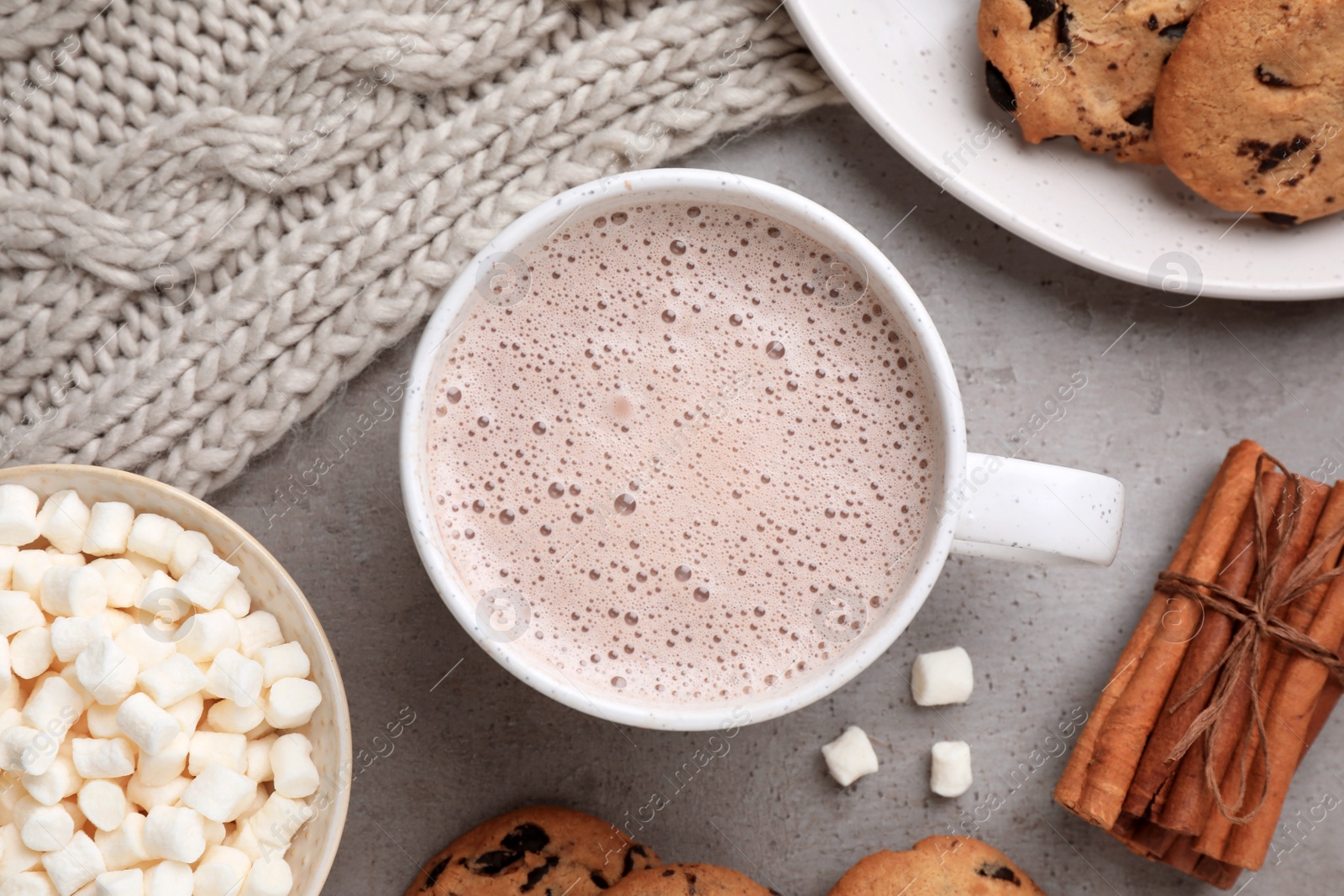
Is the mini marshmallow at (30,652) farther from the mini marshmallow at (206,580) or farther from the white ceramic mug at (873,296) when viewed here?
the white ceramic mug at (873,296)

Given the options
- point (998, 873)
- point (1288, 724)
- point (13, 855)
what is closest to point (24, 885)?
point (13, 855)

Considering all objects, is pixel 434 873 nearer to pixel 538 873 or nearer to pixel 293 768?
pixel 538 873

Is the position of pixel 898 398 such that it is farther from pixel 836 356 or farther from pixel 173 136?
pixel 173 136

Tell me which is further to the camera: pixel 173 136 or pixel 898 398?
pixel 173 136

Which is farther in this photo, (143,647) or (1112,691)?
(1112,691)

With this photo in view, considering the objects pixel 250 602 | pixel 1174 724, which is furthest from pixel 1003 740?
pixel 250 602

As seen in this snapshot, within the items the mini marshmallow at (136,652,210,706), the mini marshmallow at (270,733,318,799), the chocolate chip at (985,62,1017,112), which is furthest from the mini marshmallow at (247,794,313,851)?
the chocolate chip at (985,62,1017,112)

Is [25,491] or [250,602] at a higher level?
[25,491]
